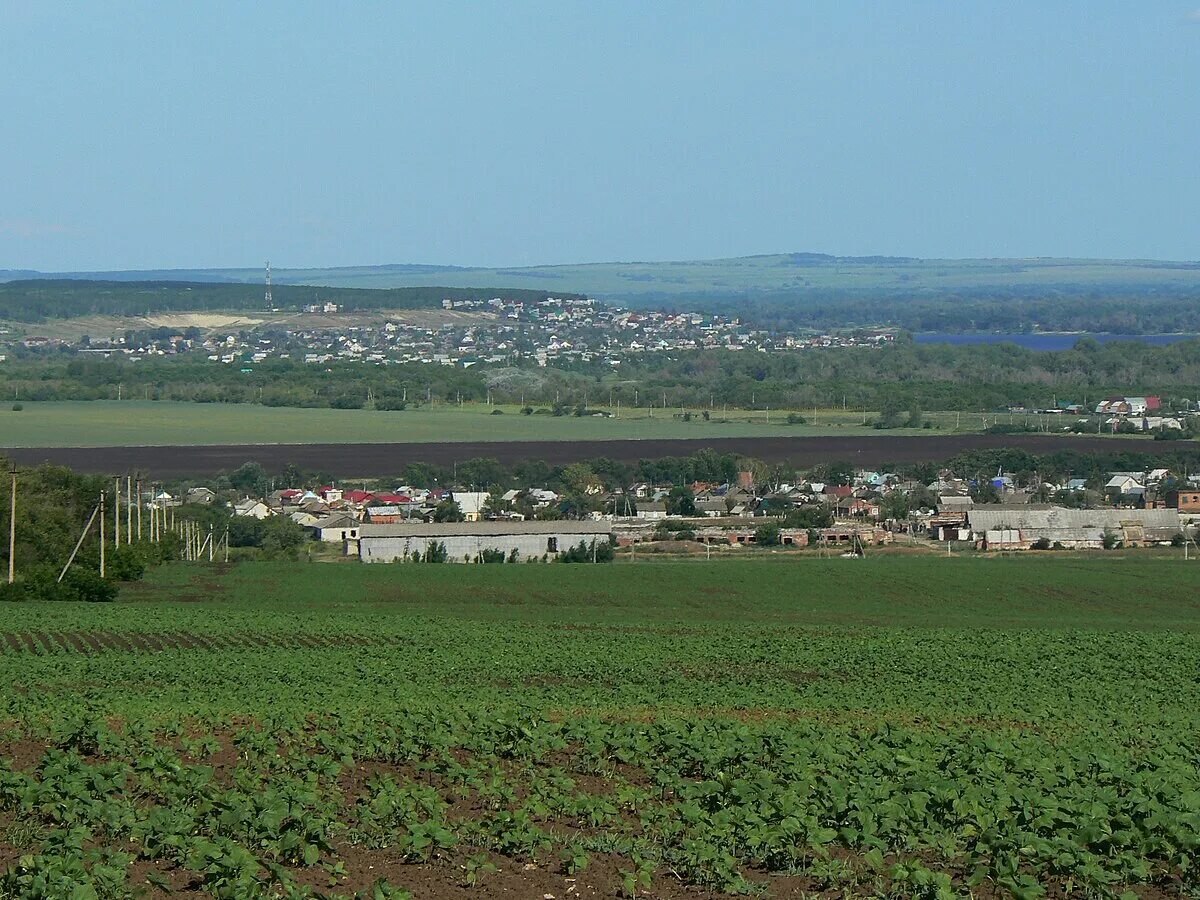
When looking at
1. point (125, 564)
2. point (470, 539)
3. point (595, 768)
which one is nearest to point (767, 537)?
point (470, 539)

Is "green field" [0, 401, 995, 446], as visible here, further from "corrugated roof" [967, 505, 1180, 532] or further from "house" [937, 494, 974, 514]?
"corrugated roof" [967, 505, 1180, 532]

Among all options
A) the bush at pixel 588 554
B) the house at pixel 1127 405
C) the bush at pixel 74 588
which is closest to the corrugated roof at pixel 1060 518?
the bush at pixel 588 554

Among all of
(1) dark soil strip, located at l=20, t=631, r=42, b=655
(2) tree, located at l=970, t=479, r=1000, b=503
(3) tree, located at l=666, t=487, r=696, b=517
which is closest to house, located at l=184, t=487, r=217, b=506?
(3) tree, located at l=666, t=487, r=696, b=517

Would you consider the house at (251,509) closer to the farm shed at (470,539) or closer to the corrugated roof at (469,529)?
the corrugated roof at (469,529)

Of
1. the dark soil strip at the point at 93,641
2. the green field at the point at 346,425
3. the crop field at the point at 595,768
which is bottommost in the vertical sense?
the green field at the point at 346,425

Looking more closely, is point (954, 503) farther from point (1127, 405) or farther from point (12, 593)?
point (1127, 405)

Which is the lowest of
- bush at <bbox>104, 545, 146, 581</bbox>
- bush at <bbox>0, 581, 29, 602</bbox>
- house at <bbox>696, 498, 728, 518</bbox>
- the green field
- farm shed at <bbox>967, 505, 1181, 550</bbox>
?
the green field

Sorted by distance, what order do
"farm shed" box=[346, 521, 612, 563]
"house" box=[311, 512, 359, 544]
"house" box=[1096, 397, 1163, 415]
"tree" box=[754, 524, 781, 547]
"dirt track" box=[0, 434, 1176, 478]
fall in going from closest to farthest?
"farm shed" box=[346, 521, 612, 563]
"tree" box=[754, 524, 781, 547]
"house" box=[311, 512, 359, 544]
"dirt track" box=[0, 434, 1176, 478]
"house" box=[1096, 397, 1163, 415]
